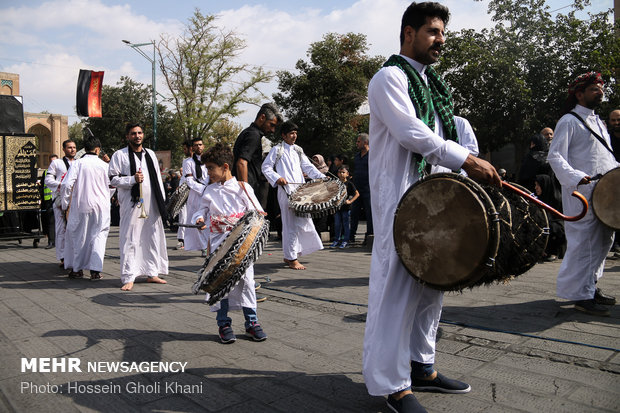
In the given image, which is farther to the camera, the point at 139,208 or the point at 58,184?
the point at 58,184

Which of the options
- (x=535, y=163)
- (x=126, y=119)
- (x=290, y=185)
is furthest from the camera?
(x=126, y=119)

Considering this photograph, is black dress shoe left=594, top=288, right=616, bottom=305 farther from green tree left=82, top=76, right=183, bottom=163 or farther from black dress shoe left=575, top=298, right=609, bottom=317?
green tree left=82, top=76, right=183, bottom=163

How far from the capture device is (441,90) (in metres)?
3.03

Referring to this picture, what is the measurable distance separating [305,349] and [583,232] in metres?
2.95

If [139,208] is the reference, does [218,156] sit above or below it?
above

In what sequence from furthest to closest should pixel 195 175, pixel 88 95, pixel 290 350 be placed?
pixel 88 95 < pixel 195 175 < pixel 290 350

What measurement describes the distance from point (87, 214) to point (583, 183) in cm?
668

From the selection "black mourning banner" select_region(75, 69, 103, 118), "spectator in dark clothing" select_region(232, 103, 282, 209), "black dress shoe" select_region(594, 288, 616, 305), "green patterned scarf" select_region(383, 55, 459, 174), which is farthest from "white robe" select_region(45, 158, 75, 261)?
"black mourning banner" select_region(75, 69, 103, 118)

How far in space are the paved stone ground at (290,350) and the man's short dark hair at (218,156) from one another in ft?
5.00

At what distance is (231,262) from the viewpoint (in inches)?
136

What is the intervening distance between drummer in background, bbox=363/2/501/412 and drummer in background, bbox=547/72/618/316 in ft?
7.80

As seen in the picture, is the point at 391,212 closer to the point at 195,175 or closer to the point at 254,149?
the point at 254,149

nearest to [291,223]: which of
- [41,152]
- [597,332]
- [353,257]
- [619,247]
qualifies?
[353,257]

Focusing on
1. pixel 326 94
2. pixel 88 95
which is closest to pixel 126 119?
pixel 326 94
